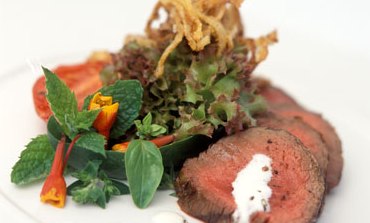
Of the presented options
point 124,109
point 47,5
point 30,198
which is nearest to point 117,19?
point 47,5

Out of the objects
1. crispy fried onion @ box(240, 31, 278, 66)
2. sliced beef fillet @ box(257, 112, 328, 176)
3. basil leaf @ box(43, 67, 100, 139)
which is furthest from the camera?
crispy fried onion @ box(240, 31, 278, 66)

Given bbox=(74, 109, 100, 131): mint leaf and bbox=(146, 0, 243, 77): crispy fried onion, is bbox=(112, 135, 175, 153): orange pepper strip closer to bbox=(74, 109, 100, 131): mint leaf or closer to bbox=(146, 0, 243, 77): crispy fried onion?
bbox=(74, 109, 100, 131): mint leaf

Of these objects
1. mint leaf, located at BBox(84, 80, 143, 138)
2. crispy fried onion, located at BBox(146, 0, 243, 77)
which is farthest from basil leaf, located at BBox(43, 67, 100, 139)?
crispy fried onion, located at BBox(146, 0, 243, 77)

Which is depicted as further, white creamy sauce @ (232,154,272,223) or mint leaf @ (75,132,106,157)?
mint leaf @ (75,132,106,157)

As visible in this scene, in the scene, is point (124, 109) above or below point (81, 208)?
above

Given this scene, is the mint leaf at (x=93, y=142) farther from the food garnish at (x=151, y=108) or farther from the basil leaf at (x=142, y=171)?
the basil leaf at (x=142, y=171)

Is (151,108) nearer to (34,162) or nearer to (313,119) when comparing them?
(34,162)

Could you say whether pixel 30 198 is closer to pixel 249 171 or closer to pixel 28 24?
pixel 249 171

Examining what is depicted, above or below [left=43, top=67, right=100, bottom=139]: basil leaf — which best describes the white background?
below
